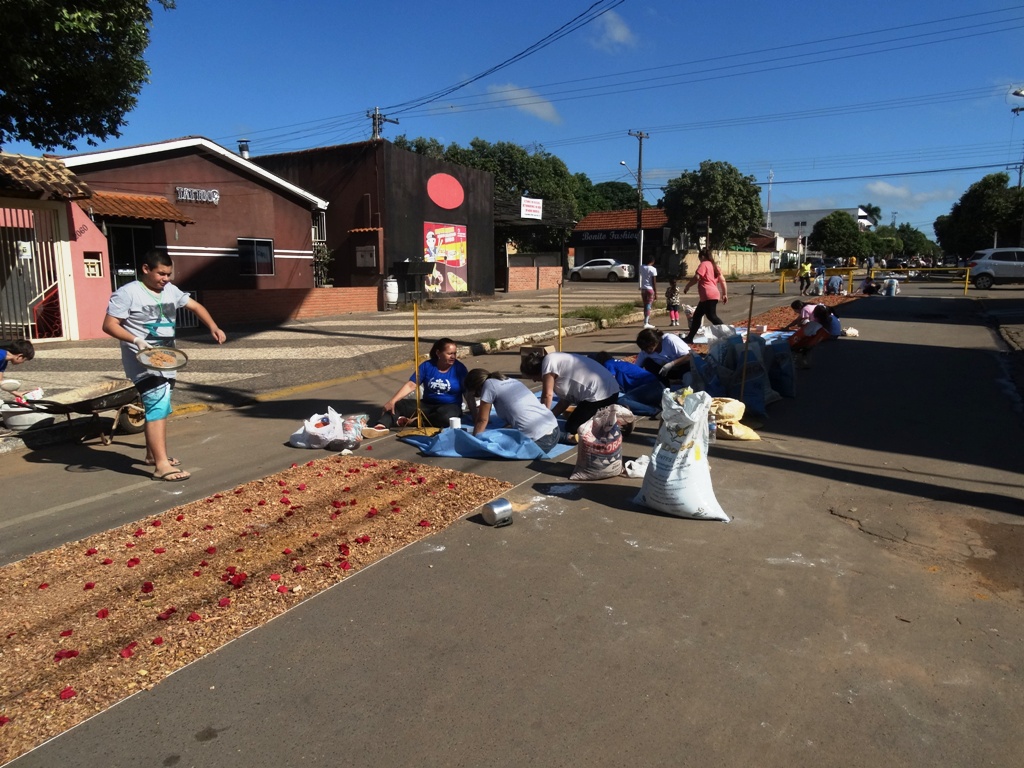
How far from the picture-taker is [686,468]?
506cm

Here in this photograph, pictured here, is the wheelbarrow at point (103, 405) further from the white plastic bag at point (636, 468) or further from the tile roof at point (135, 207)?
the tile roof at point (135, 207)

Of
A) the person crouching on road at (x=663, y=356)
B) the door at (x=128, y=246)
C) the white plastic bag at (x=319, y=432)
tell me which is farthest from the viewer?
the door at (x=128, y=246)

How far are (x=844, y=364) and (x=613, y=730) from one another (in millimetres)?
10644

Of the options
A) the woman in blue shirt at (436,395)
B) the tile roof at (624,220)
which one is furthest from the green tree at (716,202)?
the woman in blue shirt at (436,395)

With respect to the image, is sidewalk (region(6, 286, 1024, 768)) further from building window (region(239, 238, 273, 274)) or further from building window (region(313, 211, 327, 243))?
building window (region(313, 211, 327, 243))

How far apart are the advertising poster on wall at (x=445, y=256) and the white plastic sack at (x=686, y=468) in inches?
890

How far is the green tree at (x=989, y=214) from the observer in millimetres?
55875

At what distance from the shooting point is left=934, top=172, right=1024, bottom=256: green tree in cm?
5588

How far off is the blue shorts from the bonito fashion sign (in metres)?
16.0

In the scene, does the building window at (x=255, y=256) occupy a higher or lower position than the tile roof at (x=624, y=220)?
lower

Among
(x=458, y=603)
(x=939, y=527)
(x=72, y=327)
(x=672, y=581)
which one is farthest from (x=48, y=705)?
(x=72, y=327)

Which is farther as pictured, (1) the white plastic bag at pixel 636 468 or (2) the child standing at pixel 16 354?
(2) the child standing at pixel 16 354

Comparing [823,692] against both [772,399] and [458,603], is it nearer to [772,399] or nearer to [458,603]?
[458,603]

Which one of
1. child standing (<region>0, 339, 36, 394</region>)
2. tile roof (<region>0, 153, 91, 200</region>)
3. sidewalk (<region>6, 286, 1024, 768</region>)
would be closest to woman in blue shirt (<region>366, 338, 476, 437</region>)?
sidewalk (<region>6, 286, 1024, 768</region>)
